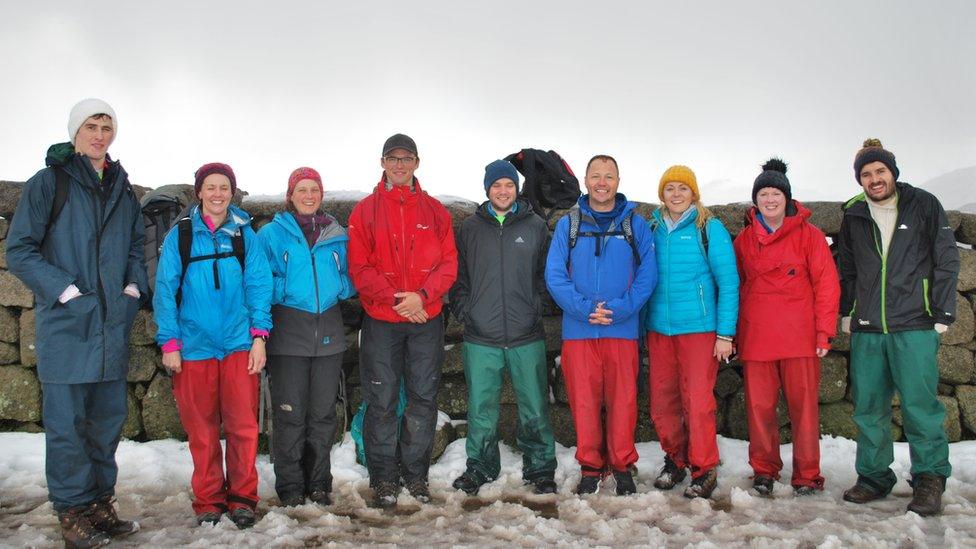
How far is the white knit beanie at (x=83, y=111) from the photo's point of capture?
4.46 meters

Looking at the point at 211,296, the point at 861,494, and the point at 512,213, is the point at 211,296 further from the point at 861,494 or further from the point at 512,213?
the point at 861,494

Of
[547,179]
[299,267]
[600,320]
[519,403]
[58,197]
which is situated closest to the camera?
[58,197]

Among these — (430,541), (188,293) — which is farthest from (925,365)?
(188,293)

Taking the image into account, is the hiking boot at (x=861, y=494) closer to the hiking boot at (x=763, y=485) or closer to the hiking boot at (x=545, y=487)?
the hiking boot at (x=763, y=485)

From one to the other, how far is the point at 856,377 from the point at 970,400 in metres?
2.31

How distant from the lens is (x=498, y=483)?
5.37 m

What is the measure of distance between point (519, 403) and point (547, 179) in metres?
2.69

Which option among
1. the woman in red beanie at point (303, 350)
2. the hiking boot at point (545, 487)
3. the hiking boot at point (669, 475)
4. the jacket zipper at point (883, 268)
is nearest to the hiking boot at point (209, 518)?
the woman in red beanie at point (303, 350)

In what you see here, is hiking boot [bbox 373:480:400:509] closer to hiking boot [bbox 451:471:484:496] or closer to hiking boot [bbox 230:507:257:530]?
hiking boot [bbox 451:471:484:496]

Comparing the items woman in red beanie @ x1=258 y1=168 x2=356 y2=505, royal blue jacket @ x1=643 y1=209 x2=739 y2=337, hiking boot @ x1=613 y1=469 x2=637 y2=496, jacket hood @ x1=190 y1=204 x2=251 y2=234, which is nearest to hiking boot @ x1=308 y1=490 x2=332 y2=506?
woman in red beanie @ x1=258 y1=168 x2=356 y2=505

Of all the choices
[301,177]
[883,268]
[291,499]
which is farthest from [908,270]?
[291,499]

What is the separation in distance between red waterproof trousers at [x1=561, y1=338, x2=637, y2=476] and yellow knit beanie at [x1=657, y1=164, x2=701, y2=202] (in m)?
1.35

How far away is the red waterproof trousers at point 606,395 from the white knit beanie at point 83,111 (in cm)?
398

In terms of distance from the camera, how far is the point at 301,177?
17.0ft
